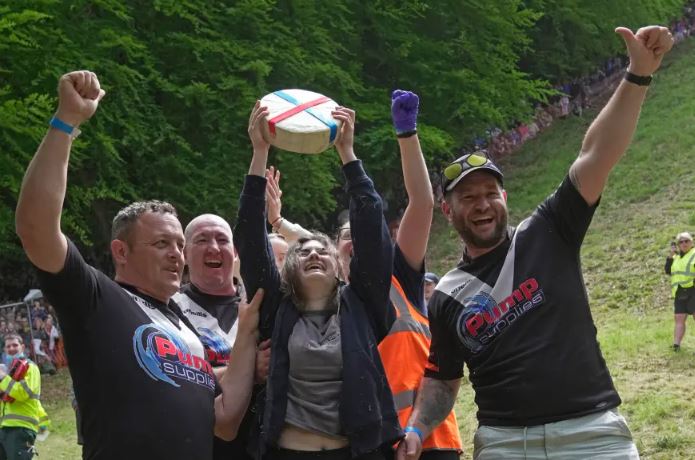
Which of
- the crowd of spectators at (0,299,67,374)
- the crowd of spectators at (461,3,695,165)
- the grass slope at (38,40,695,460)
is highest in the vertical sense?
the crowd of spectators at (461,3,695,165)

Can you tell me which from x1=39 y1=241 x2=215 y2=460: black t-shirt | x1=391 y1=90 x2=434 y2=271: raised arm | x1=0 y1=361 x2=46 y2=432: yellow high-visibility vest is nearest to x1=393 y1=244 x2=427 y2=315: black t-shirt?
x1=391 y1=90 x2=434 y2=271: raised arm

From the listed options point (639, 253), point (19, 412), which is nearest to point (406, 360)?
point (19, 412)

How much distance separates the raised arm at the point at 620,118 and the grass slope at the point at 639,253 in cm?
547

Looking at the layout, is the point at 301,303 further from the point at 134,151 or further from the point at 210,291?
the point at 134,151

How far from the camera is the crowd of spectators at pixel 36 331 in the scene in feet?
59.3

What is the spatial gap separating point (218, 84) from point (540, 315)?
662 inches

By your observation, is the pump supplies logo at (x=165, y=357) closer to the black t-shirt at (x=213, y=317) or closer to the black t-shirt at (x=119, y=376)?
the black t-shirt at (x=119, y=376)

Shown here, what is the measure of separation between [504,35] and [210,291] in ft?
76.7

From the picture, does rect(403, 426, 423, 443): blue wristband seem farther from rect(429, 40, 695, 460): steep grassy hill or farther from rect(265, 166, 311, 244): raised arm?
rect(429, 40, 695, 460): steep grassy hill

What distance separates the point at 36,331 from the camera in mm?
18500

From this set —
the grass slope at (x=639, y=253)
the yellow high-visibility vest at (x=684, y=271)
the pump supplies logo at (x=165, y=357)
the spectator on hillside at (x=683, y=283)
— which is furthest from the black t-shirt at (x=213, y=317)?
the yellow high-visibility vest at (x=684, y=271)

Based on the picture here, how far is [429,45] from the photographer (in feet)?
84.0

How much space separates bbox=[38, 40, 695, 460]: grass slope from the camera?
10156 millimetres

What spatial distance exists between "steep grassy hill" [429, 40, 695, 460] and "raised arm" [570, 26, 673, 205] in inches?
216
